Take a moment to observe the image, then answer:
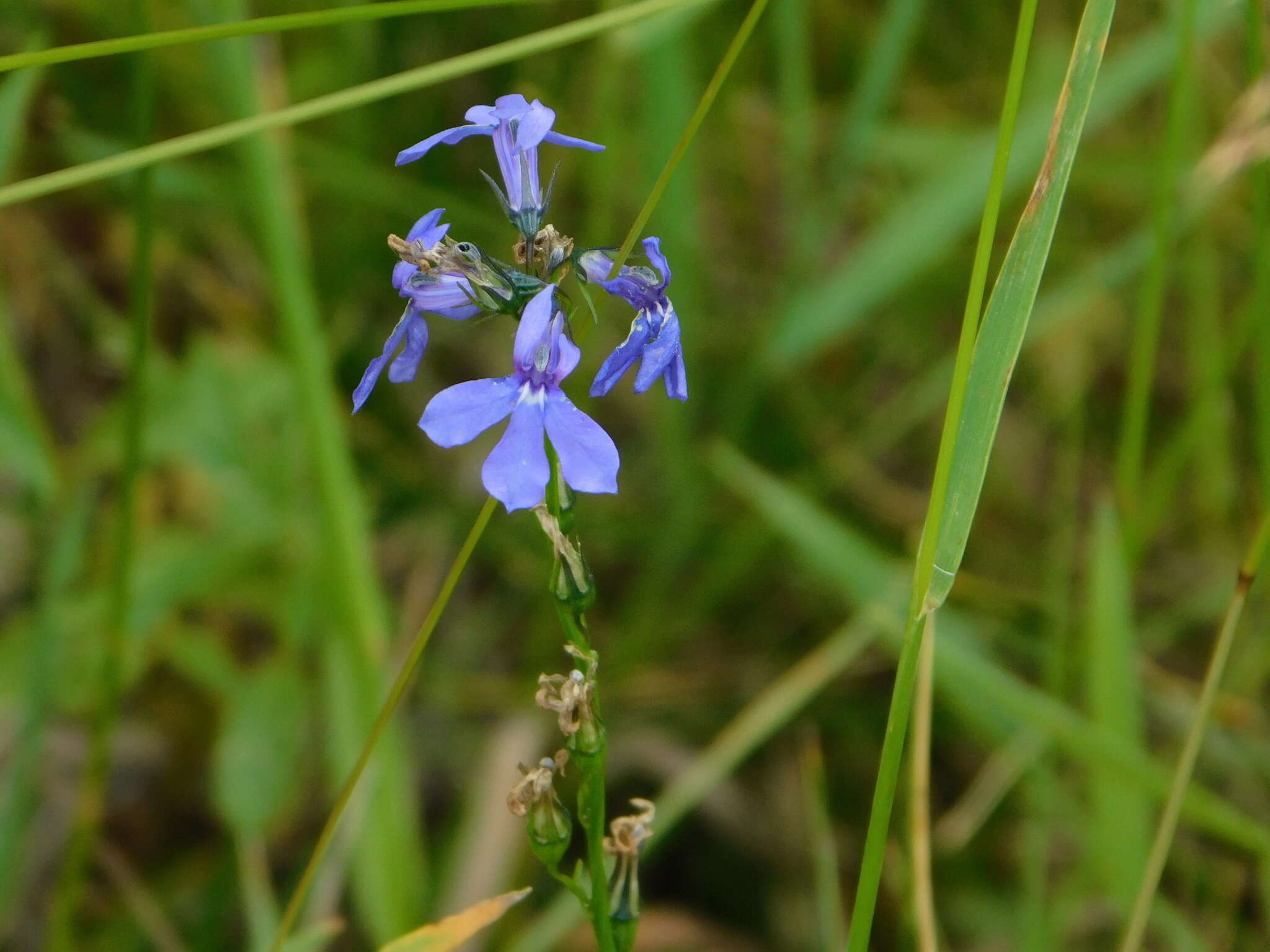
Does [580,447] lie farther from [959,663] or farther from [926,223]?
[926,223]

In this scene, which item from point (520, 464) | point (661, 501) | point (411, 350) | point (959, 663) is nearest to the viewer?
point (520, 464)

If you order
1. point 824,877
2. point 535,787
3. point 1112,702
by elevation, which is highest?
point 535,787

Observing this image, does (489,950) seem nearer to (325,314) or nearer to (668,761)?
(668,761)

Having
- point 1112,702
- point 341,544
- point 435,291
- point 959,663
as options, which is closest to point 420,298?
point 435,291

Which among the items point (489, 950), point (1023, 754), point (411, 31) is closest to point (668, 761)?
point (489, 950)

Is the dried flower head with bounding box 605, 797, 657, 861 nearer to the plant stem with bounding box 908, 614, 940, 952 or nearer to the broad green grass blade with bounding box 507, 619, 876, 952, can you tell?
the plant stem with bounding box 908, 614, 940, 952

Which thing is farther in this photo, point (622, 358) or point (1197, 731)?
point (1197, 731)

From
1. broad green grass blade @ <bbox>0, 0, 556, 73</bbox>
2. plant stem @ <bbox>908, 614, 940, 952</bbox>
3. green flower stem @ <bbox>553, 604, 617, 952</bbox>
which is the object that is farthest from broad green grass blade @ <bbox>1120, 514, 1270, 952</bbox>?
broad green grass blade @ <bbox>0, 0, 556, 73</bbox>
